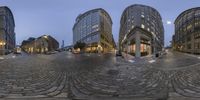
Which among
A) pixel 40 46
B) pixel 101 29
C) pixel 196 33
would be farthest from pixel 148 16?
pixel 40 46

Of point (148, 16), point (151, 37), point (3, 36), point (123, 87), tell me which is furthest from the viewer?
point (3, 36)

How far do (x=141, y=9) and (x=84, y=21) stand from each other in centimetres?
9001

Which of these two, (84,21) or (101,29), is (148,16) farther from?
(84,21)

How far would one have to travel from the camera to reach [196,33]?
83.2m

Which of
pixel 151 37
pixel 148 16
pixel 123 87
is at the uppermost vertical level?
pixel 148 16

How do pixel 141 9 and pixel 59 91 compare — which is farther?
pixel 141 9

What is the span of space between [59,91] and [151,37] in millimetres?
46179

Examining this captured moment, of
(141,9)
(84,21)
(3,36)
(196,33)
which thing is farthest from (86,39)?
(141,9)

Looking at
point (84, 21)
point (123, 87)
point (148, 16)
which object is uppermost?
point (84, 21)

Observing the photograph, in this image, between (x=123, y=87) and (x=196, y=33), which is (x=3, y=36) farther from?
(x=123, y=87)

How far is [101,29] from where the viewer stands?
111438 millimetres

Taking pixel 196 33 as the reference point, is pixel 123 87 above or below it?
below

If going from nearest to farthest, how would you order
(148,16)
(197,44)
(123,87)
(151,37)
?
(123,87)
(148,16)
(151,37)
(197,44)

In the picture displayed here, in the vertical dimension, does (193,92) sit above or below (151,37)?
below
